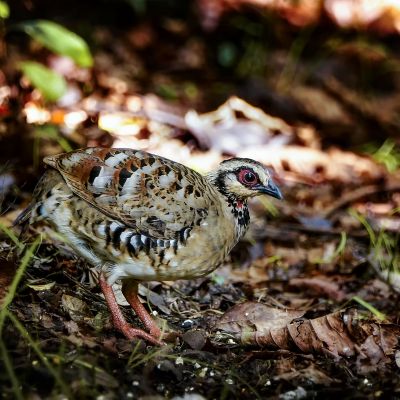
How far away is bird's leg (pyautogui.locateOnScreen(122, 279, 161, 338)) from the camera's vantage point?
195 inches

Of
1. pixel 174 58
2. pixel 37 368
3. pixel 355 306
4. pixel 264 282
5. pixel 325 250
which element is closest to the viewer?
pixel 37 368

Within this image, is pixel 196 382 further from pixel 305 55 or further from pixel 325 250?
pixel 305 55

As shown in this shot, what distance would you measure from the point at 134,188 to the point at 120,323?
756mm

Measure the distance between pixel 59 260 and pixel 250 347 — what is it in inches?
56.8

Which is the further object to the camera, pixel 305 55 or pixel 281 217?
pixel 305 55

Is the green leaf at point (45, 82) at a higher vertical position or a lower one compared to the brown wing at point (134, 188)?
lower

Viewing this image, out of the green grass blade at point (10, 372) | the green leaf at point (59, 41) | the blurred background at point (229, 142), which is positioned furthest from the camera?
the green leaf at point (59, 41)

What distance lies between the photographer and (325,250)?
23.4ft

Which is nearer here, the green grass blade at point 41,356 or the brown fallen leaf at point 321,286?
the green grass blade at point 41,356

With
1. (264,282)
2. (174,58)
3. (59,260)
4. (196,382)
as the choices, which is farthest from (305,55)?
(196,382)

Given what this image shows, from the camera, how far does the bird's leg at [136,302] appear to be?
4.95 metres

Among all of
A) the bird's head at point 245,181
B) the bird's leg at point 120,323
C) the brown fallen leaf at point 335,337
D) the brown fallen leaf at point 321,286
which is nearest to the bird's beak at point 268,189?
the bird's head at point 245,181

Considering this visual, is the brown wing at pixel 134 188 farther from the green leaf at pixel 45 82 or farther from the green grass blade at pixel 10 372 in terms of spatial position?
the green leaf at pixel 45 82

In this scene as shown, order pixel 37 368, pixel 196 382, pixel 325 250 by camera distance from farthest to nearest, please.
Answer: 1. pixel 325 250
2. pixel 196 382
3. pixel 37 368
